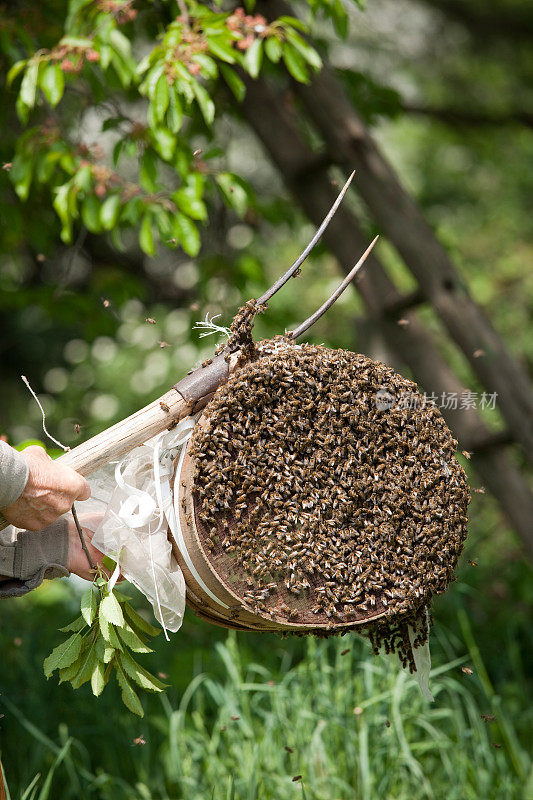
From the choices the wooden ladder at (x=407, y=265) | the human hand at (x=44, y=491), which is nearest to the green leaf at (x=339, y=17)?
the wooden ladder at (x=407, y=265)

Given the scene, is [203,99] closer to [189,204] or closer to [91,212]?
[189,204]

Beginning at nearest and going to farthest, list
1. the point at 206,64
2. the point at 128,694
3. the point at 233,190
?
the point at 128,694, the point at 206,64, the point at 233,190

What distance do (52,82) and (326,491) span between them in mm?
1503

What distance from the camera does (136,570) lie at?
1.40 meters

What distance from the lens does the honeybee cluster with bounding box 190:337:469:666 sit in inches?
52.2

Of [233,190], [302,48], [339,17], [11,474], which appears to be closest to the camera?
[11,474]

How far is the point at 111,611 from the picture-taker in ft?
4.42

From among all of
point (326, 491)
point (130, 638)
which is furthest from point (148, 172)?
point (130, 638)

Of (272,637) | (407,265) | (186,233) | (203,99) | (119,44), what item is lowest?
(272,637)

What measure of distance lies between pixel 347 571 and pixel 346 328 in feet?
14.7

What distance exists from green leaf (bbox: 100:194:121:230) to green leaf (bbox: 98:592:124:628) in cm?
142

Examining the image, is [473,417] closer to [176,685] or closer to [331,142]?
[331,142]

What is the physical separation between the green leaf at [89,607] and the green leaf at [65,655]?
0.06 meters

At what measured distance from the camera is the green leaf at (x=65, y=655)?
4.50 ft
